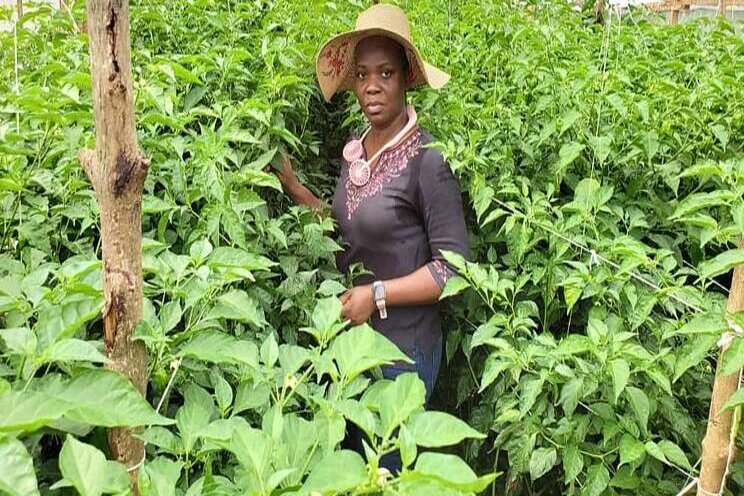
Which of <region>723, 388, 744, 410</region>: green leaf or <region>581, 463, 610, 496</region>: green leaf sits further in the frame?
<region>581, 463, 610, 496</region>: green leaf

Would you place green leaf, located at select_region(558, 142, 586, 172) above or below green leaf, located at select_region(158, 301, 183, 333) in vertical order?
above

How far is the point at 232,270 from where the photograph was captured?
1080 millimetres

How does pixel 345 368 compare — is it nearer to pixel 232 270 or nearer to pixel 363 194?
pixel 232 270

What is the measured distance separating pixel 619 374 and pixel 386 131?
1.01 m

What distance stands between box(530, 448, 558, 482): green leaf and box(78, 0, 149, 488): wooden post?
91 centimetres

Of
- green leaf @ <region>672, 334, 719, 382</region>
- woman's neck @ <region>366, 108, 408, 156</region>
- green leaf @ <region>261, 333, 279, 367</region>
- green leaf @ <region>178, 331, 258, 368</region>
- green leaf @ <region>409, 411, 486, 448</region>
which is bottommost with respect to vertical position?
green leaf @ <region>672, 334, 719, 382</region>

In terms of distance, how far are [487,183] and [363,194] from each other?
0.35m

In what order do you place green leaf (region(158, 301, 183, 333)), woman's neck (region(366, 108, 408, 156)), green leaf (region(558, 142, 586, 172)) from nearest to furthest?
1. green leaf (region(158, 301, 183, 333))
2. green leaf (region(558, 142, 586, 172))
3. woman's neck (region(366, 108, 408, 156))

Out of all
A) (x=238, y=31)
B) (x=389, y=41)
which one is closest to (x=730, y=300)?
(x=389, y=41)

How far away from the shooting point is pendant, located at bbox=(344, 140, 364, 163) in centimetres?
210

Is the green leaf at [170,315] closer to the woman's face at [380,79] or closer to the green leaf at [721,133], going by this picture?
the woman's face at [380,79]

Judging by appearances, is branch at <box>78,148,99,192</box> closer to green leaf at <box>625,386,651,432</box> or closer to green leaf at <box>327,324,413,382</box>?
green leaf at <box>327,324,413,382</box>

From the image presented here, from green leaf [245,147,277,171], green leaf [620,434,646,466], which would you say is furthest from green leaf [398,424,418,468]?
green leaf [245,147,277,171]

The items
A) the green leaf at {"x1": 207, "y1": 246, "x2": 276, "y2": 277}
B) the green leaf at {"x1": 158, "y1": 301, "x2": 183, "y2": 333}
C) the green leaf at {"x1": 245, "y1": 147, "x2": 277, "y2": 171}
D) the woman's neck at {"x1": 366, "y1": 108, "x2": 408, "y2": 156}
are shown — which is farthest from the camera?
the woman's neck at {"x1": 366, "y1": 108, "x2": 408, "y2": 156}
